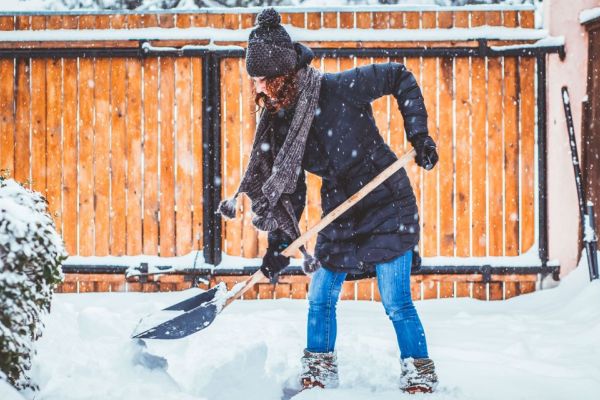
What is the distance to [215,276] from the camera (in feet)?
15.7

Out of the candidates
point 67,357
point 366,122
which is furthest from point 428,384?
point 67,357

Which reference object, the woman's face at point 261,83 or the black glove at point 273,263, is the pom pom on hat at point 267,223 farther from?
the woman's face at point 261,83

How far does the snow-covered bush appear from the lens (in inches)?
79.6

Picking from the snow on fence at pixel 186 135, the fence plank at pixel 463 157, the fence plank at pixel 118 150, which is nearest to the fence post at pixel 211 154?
the snow on fence at pixel 186 135

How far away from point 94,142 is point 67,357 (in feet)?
8.29

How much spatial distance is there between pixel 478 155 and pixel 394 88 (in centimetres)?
254

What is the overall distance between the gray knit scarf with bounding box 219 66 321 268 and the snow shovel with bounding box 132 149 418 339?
0.14 meters

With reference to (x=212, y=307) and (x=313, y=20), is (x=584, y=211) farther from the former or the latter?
(x=212, y=307)

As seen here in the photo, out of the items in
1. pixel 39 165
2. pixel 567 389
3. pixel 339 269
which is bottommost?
pixel 567 389

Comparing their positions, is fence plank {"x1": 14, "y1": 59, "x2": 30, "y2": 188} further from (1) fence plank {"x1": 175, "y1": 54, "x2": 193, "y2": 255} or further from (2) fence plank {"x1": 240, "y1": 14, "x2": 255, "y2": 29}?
(2) fence plank {"x1": 240, "y1": 14, "x2": 255, "y2": 29}

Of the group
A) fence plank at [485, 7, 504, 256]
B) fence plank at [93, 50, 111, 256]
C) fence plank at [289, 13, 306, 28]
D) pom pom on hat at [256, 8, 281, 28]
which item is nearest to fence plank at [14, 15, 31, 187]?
fence plank at [93, 50, 111, 256]

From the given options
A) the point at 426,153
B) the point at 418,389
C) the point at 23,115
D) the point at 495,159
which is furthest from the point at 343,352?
the point at 23,115

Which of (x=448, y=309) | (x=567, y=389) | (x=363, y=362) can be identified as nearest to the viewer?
(x=567, y=389)

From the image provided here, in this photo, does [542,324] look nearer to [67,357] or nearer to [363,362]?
[363,362]
